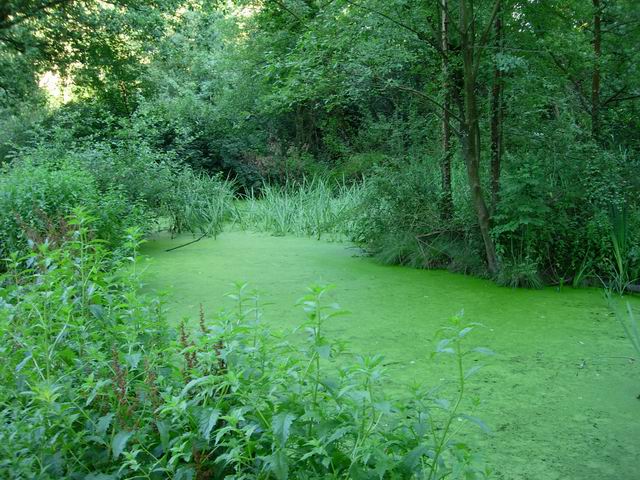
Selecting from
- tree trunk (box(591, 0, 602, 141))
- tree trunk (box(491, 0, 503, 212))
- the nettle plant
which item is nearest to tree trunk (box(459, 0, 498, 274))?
tree trunk (box(491, 0, 503, 212))

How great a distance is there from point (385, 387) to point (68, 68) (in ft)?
32.9

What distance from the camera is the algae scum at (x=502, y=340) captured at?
2197 millimetres

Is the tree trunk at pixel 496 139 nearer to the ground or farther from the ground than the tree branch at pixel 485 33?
nearer to the ground

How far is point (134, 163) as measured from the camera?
251 inches

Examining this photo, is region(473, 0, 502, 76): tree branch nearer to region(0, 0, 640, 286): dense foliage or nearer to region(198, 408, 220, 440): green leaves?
region(0, 0, 640, 286): dense foliage

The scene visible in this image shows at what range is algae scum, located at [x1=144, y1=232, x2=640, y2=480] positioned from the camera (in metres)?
2.20

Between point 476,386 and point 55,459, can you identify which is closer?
point 55,459

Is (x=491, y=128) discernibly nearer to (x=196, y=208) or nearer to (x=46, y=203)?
(x=46, y=203)

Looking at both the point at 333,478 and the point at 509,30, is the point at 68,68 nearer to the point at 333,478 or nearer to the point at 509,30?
the point at 509,30

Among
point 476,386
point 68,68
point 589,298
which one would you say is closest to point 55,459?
point 476,386

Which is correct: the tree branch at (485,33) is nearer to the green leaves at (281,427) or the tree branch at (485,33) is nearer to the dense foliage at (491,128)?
the dense foliage at (491,128)

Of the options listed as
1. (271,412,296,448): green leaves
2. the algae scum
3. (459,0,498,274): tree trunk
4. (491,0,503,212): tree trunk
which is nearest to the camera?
(271,412,296,448): green leaves

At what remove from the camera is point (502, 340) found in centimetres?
338

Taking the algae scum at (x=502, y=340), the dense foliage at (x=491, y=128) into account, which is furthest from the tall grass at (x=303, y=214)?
the algae scum at (x=502, y=340)
